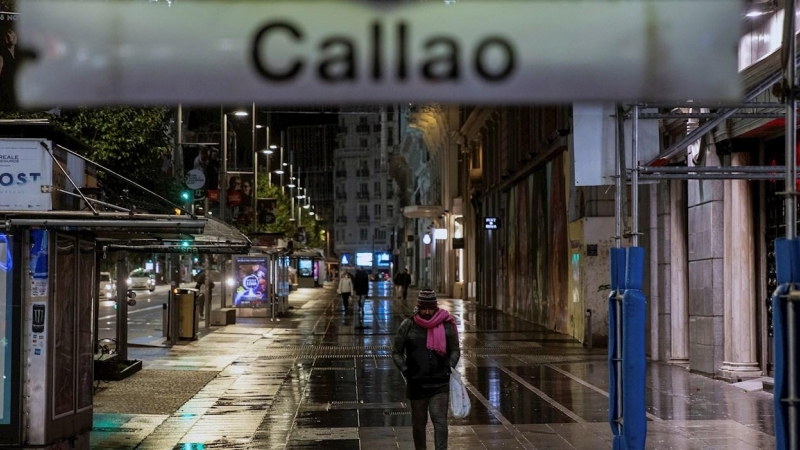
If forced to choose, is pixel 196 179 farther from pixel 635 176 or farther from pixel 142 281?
pixel 142 281

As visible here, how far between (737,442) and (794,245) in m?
6.10

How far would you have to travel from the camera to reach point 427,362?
993 centimetres

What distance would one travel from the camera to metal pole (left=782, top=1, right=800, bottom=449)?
613cm

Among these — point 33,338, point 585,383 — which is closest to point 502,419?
point 585,383

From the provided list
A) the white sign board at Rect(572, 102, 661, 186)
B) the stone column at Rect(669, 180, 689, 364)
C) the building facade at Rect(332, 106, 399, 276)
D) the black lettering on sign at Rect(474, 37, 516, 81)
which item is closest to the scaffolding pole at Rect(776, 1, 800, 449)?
the white sign board at Rect(572, 102, 661, 186)

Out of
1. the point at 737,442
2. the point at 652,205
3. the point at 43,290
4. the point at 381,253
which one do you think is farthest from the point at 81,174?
the point at 381,253

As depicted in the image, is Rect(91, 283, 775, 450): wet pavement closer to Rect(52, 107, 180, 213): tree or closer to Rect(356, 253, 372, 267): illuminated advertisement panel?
Rect(52, 107, 180, 213): tree

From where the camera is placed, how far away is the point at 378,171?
493ft

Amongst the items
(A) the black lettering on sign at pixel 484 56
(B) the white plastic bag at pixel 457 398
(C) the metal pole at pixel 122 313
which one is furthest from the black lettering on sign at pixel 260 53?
(C) the metal pole at pixel 122 313

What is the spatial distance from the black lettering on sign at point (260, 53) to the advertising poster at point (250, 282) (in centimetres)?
3358

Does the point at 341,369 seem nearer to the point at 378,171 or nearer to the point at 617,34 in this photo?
the point at 617,34

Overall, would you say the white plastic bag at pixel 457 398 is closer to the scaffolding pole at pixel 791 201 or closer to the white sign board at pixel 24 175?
the scaffolding pole at pixel 791 201

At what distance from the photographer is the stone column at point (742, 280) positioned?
16703 millimetres

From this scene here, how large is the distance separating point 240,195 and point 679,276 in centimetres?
2213
